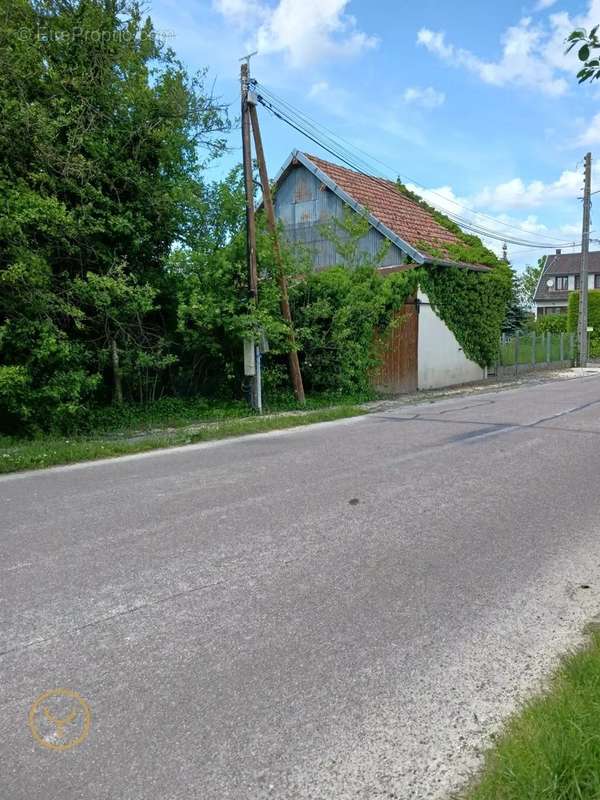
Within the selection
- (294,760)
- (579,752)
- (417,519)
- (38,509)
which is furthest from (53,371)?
(579,752)

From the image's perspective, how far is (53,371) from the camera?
33.8 feet

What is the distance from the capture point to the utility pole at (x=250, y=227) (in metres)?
12.7

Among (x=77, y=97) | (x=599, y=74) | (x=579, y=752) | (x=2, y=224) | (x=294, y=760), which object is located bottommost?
(x=294, y=760)

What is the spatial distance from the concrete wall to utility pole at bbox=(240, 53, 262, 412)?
291 inches

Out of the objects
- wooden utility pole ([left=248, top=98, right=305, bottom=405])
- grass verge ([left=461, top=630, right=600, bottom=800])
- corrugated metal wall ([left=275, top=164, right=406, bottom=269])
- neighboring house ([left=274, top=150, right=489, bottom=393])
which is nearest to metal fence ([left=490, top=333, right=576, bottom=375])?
neighboring house ([left=274, top=150, right=489, bottom=393])

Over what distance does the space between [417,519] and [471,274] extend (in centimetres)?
1671

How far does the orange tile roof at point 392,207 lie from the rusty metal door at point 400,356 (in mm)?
2474

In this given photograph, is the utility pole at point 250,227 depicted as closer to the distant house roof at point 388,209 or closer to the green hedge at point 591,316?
the distant house roof at point 388,209

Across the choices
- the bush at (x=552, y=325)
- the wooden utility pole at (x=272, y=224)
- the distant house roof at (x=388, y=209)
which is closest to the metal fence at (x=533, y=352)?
the distant house roof at (x=388, y=209)

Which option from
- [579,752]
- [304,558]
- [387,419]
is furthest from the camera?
[387,419]

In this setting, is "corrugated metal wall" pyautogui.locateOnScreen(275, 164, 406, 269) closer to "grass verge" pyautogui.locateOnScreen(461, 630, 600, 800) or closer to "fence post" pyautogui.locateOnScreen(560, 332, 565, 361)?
"fence post" pyautogui.locateOnScreen(560, 332, 565, 361)

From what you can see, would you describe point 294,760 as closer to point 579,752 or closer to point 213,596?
point 579,752

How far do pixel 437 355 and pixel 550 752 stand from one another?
1800 centimetres

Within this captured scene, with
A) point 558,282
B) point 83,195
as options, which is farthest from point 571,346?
point 558,282
